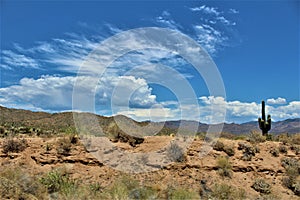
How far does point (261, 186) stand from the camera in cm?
1661

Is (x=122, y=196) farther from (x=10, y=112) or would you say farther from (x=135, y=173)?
(x=10, y=112)

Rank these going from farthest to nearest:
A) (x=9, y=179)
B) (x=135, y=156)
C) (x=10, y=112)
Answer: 1. (x=10, y=112)
2. (x=135, y=156)
3. (x=9, y=179)

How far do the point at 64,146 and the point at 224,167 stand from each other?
836cm

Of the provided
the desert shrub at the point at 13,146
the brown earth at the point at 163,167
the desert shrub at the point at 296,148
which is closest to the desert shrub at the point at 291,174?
the brown earth at the point at 163,167

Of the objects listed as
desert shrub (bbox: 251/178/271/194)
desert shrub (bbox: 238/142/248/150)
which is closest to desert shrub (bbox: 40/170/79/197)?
desert shrub (bbox: 251/178/271/194)

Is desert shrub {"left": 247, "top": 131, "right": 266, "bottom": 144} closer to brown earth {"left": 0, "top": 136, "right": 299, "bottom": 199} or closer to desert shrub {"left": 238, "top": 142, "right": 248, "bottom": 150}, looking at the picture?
desert shrub {"left": 238, "top": 142, "right": 248, "bottom": 150}

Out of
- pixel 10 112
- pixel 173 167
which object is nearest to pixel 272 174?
pixel 173 167

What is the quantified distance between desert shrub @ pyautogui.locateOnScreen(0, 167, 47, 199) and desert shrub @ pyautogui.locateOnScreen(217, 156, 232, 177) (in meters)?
8.77

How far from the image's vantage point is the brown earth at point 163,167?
16141 millimetres

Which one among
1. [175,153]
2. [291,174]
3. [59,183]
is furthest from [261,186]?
[59,183]

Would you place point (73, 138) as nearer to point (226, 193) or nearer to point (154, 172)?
point (154, 172)

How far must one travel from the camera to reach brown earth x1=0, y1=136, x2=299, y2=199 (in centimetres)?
1614

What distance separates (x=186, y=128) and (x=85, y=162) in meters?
9.16

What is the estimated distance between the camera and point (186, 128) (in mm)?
24078
